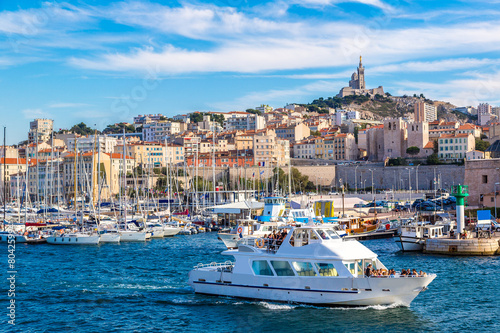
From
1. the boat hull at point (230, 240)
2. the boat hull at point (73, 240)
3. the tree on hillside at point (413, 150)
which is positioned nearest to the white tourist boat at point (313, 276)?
the boat hull at point (230, 240)

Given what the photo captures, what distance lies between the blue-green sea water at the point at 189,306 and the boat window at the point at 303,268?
96 cm

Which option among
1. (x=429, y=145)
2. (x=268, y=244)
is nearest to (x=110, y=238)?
(x=268, y=244)

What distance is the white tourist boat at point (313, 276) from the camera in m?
17.8

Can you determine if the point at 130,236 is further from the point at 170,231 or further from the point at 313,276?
the point at 313,276

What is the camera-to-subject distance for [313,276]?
59.2 ft

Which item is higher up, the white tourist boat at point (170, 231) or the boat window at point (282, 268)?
the boat window at point (282, 268)

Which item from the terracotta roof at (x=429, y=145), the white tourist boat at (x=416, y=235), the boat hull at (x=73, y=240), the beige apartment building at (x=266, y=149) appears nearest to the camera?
the white tourist boat at (x=416, y=235)

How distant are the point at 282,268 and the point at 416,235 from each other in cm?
1570

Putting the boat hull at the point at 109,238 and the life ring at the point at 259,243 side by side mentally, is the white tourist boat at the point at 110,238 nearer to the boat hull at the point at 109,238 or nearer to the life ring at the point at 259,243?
the boat hull at the point at 109,238

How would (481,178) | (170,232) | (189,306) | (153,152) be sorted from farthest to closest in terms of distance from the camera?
(153,152) → (481,178) → (170,232) → (189,306)

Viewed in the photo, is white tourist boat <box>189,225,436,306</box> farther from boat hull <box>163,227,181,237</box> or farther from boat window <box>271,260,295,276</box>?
boat hull <box>163,227,181,237</box>

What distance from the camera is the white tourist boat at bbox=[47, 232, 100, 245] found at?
123ft

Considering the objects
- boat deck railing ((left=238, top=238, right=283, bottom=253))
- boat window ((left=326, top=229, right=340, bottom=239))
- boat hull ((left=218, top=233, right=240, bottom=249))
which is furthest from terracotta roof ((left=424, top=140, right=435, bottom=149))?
boat window ((left=326, top=229, right=340, bottom=239))

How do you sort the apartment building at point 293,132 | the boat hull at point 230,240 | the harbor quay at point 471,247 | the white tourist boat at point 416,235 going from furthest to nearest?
1. the apartment building at point 293,132
2. the white tourist boat at point 416,235
3. the boat hull at point 230,240
4. the harbor quay at point 471,247
